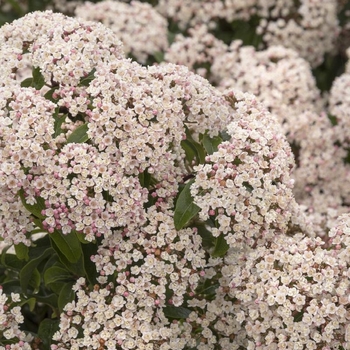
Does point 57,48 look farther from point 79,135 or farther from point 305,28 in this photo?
point 305,28

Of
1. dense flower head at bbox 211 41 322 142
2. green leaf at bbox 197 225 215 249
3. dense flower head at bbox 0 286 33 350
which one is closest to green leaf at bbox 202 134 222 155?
green leaf at bbox 197 225 215 249

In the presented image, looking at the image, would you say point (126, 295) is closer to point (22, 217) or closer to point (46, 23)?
point (22, 217)

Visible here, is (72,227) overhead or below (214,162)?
below

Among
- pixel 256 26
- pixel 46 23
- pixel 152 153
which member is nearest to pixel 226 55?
pixel 256 26

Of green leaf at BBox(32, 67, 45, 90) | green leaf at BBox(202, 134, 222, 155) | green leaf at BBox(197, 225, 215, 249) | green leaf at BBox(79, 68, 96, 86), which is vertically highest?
green leaf at BBox(79, 68, 96, 86)

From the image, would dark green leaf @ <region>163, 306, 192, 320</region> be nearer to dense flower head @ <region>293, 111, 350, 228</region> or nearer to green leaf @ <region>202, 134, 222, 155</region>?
green leaf @ <region>202, 134, 222, 155</region>

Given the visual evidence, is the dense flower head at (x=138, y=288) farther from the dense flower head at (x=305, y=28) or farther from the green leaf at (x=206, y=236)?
the dense flower head at (x=305, y=28)
